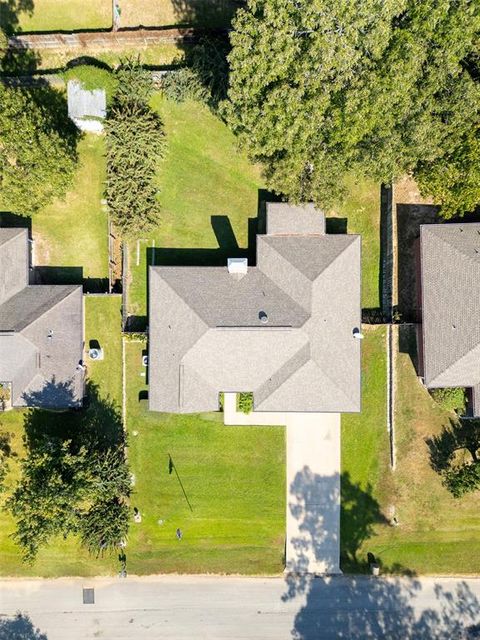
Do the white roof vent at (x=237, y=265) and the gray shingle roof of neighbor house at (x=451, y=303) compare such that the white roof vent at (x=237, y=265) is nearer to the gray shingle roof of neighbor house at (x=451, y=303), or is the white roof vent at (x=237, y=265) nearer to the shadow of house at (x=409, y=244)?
the shadow of house at (x=409, y=244)

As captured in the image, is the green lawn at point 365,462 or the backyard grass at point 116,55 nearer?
the backyard grass at point 116,55

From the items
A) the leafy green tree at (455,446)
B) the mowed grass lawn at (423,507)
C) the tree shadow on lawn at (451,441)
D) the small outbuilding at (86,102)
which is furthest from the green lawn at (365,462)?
the small outbuilding at (86,102)

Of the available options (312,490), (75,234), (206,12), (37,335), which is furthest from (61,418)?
(206,12)

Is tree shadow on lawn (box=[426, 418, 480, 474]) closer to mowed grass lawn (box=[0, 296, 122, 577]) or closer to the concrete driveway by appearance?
the concrete driveway

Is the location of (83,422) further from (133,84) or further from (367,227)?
(367,227)

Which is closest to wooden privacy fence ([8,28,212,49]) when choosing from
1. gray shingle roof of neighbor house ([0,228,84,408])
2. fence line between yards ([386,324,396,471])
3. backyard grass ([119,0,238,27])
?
backyard grass ([119,0,238,27])

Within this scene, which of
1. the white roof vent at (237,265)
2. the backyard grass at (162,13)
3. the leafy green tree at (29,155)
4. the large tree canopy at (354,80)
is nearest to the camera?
the large tree canopy at (354,80)

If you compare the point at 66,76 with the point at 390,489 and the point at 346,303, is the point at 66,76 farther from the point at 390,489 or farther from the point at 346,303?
the point at 390,489
